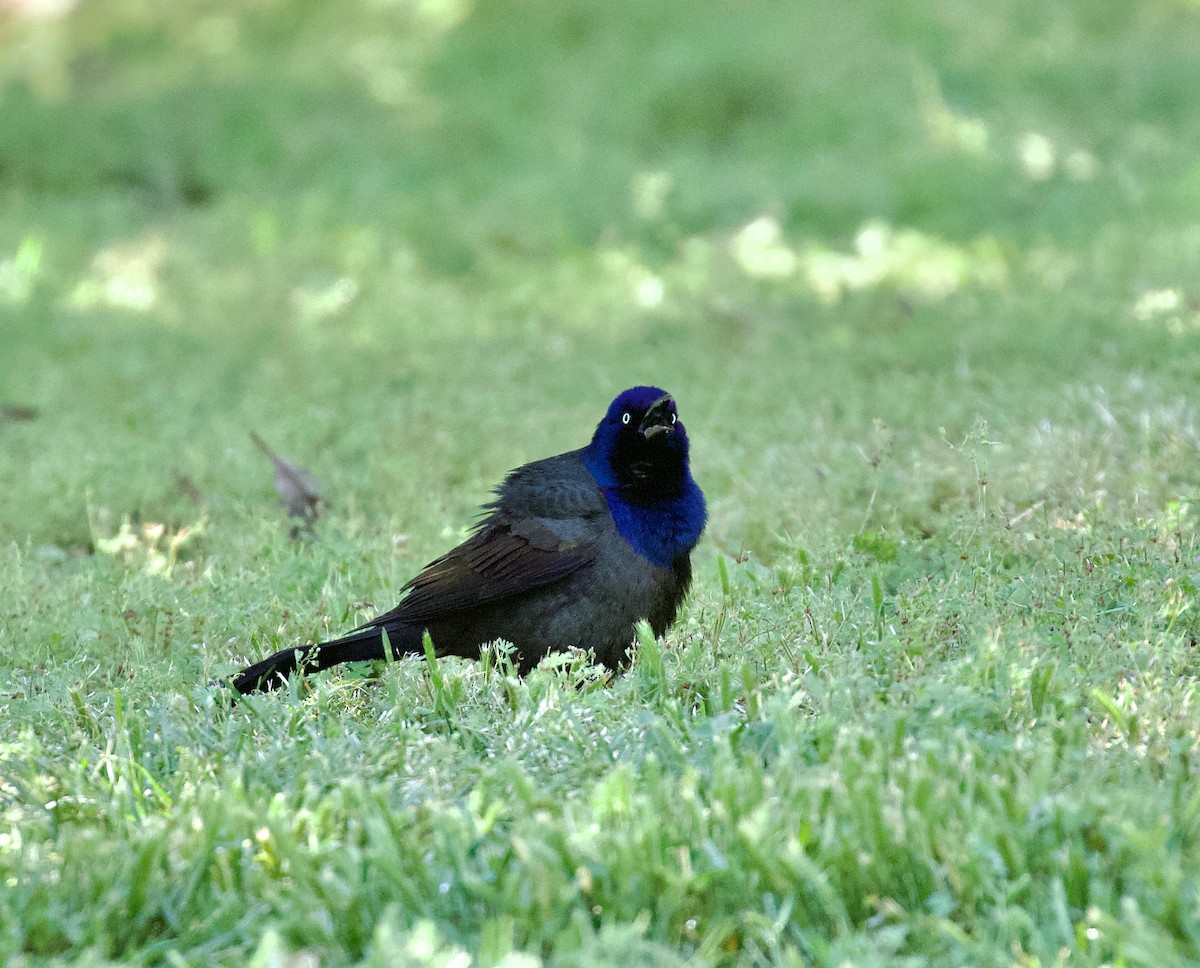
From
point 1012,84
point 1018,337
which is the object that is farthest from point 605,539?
point 1012,84

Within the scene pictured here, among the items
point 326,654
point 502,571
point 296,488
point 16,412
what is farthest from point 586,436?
point 16,412

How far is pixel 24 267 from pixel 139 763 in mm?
5935

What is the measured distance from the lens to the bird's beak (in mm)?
4184

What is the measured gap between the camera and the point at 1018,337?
6852 mm

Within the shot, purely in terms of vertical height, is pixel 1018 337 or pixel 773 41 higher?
pixel 773 41

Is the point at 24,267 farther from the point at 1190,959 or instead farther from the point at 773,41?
the point at 1190,959

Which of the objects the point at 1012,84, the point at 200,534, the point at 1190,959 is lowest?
the point at 200,534

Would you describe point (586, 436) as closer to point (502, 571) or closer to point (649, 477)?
point (649, 477)

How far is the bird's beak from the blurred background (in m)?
0.65

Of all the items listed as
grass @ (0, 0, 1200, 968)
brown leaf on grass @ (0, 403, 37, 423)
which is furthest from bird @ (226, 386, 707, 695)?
brown leaf on grass @ (0, 403, 37, 423)

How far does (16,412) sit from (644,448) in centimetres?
395

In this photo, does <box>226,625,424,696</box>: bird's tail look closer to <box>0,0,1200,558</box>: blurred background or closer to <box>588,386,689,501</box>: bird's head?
<box>588,386,689,501</box>: bird's head

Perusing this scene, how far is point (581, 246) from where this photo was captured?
8.84 meters

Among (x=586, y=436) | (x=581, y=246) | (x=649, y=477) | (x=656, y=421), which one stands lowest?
A: (x=586, y=436)
